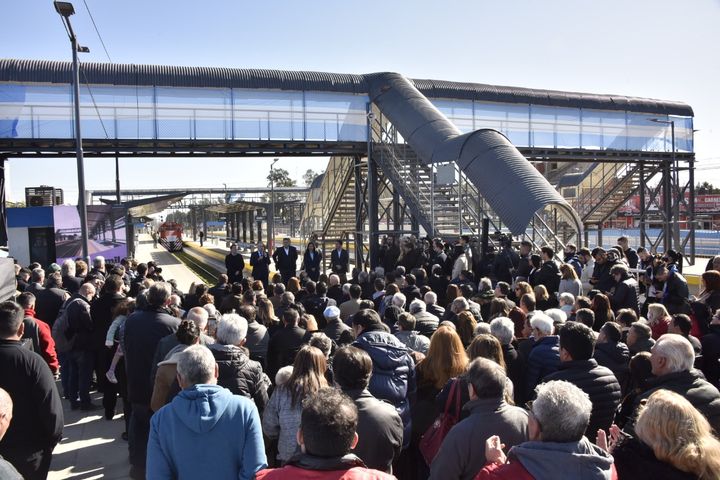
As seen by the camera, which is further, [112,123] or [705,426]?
[112,123]

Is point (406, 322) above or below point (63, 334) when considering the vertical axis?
above

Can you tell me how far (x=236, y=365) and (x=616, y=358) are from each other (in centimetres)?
339

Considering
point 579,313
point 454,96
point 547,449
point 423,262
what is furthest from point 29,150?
point 547,449

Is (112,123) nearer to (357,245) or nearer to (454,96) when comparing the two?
(357,245)

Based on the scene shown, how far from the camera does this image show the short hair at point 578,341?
421 centimetres

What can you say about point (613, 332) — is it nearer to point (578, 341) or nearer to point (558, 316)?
point (558, 316)

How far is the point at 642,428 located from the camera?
9.36ft

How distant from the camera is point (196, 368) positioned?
341 cm

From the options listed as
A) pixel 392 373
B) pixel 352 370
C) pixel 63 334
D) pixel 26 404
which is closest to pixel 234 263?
pixel 63 334

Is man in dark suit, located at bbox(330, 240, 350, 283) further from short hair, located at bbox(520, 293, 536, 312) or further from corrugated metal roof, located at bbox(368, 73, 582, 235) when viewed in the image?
short hair, located at bbox(520, 293, 536, 312)

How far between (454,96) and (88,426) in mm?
19778

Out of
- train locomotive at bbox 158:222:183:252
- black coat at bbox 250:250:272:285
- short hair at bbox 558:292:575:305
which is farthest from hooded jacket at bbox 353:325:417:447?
train locomotive at bbox 158:222:183:252

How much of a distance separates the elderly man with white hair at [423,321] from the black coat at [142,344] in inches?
112

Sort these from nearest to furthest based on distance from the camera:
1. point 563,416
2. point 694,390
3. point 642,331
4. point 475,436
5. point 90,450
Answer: point 563,416 → point 475,436 → point 694,390 → point 642,331 → point 90,450
